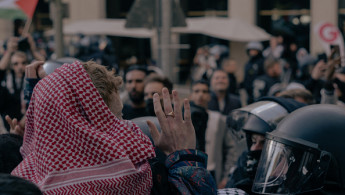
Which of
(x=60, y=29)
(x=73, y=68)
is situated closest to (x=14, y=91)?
(x=60, y=29)

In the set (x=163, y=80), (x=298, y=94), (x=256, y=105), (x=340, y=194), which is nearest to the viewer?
(x=340, y=194)

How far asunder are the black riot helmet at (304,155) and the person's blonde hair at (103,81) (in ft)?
2.98

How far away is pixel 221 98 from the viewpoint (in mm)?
6934

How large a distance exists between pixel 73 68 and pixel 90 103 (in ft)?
0.55

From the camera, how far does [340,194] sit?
2.42m

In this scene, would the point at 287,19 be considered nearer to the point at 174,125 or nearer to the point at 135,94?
the point at 135,94

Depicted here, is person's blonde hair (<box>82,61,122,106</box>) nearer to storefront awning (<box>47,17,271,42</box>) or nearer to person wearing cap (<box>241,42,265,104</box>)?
person wearing cap (<box>241,42,265,104</box>)

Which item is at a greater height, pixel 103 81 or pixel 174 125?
pixel 103 81

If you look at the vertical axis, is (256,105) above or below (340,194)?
above

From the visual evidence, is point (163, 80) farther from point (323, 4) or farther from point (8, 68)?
point (323, 4)

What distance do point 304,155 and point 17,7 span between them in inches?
267

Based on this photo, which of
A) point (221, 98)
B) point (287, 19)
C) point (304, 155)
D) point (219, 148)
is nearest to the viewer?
point (304, 155)

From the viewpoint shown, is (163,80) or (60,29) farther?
(60,29)

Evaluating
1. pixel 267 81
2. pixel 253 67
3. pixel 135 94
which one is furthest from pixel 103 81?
pixel 253 67
